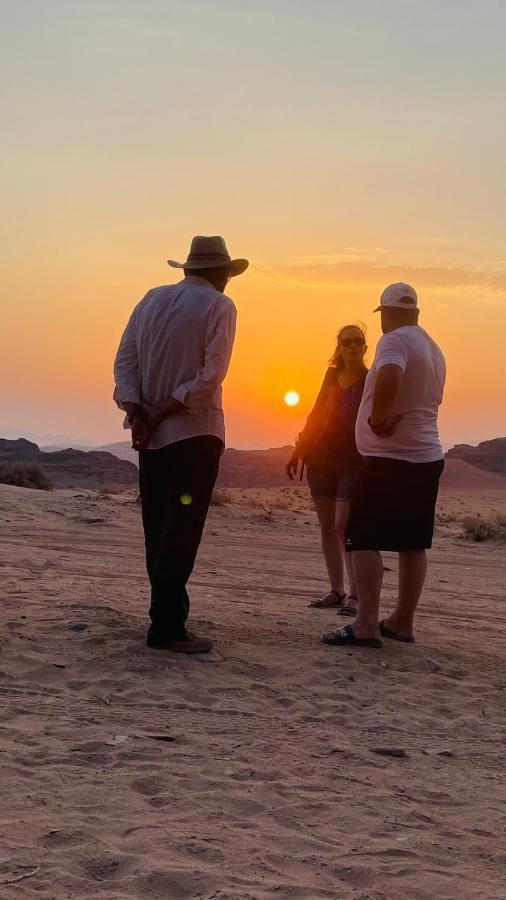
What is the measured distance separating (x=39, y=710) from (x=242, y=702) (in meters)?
0.92

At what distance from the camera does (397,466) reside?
217 inches

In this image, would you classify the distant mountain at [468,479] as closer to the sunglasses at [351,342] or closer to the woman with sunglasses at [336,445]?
the woman with sunglasses at [336,445]

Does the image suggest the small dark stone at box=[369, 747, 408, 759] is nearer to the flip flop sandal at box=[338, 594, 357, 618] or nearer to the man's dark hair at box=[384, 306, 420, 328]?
the man's dark hair at box=[384, 306, 420, 328]

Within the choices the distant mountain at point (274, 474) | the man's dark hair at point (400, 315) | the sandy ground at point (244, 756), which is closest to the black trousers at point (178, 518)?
the sandy ground at point (244, 756)

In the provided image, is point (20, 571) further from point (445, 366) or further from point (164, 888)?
point (164, 888)

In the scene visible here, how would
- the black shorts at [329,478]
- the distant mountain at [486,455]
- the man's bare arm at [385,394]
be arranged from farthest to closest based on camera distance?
the distant mountain at [486,455], the black shorts at [329,478], the man's bare arm at [385,394]

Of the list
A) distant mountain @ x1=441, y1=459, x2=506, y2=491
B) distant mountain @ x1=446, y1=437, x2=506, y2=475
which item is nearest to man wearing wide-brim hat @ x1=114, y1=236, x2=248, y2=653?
distant mountain @ x1=441, y1=459, x2=506, y2=491

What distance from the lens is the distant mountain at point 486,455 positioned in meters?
55.5

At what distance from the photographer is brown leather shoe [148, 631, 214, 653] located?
5.16m

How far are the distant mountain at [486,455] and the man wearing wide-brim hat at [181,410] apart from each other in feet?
167

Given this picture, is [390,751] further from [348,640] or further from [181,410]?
[181,410]

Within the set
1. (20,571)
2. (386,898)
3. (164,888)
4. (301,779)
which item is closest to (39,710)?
(301,779)

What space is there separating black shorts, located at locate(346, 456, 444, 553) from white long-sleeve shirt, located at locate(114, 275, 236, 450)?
941mm

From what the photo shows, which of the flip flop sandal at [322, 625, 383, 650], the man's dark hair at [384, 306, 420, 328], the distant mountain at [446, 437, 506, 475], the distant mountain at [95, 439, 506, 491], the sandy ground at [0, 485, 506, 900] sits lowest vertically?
the sandy ground at [0, 485, 506, 900]
